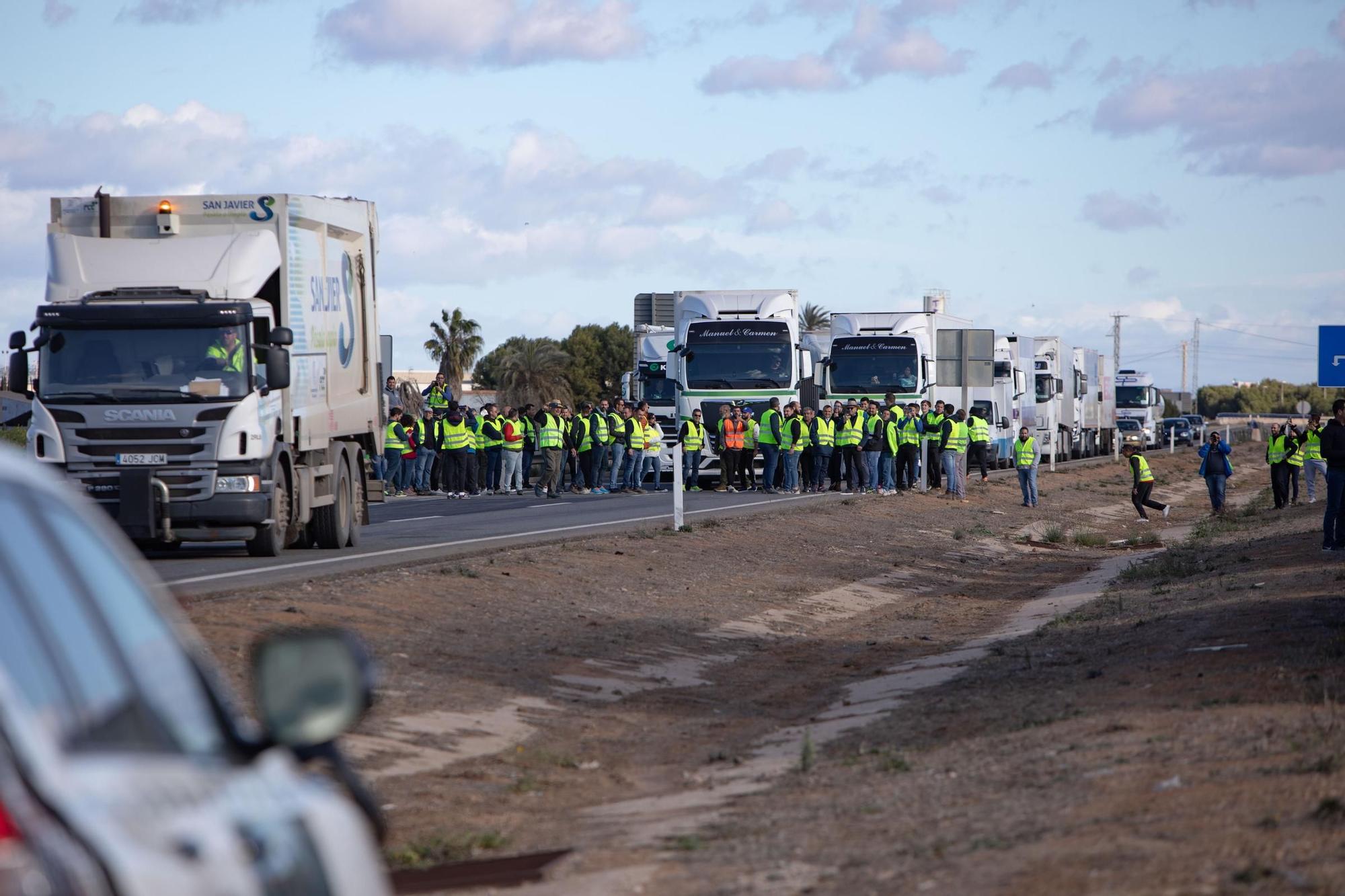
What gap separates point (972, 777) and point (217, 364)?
33.9 ft

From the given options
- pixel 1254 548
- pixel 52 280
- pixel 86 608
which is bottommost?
pixel 1254 548

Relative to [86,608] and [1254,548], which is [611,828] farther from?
[1254,548]

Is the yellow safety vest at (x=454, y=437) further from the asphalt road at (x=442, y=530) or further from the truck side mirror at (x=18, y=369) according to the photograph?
the truck side mirror at (x=18, y=369)

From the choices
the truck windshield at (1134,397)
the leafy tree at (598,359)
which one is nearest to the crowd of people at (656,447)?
the truck windshield at (1134,397)

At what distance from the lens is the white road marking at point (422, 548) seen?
16.2 metres

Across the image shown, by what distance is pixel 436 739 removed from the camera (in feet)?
35.4

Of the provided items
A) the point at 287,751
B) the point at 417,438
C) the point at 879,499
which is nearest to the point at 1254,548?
the point at 879,499

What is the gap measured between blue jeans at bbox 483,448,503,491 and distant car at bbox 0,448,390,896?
32.0 m

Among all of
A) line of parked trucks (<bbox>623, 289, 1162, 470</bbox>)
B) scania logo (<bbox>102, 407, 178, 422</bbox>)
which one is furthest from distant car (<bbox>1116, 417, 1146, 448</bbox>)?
scania logo (<bbox>102, 407, 178, 422</bbox>)

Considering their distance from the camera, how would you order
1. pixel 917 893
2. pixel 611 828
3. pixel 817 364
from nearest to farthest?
pixel 917 893 < pixel 611 828 < pixel 817 364

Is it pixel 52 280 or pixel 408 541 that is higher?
pixel 52 280

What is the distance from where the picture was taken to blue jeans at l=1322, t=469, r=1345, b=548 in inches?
896

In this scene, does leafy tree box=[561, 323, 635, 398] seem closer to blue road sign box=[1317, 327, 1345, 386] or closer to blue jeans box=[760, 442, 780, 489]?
blue jeans box=[760, 442, 780, 489]

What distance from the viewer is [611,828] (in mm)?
8414
